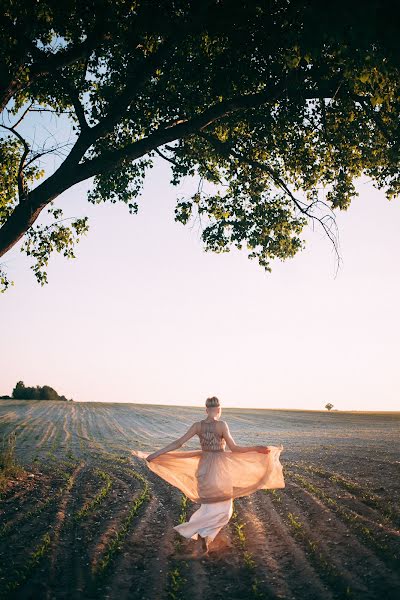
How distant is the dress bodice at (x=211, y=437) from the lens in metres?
8.26

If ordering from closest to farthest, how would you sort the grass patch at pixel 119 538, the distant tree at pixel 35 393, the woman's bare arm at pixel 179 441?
the grass patch at pixel 119 538 < the woman's bare arm at pixel 179 441 < the distant tree at pixel 35 393

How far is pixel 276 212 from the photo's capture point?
704 inches

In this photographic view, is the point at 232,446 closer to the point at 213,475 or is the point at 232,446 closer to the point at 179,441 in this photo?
the point at 213,475

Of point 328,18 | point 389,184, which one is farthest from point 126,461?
point 328,18

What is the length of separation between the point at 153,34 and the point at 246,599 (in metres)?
12.4

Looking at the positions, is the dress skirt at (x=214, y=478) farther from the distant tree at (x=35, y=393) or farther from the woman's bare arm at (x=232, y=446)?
the distant tree at (x=35, y=393)

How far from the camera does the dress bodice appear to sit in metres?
8.26

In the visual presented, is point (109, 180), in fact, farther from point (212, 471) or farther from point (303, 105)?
point (212, 471)

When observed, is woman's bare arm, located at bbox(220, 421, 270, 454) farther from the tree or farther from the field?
the tree

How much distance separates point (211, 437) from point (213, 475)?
0.62 metres

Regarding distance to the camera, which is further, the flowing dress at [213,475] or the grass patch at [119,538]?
the flowing dress at [213,475]

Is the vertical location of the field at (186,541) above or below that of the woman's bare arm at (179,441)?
below

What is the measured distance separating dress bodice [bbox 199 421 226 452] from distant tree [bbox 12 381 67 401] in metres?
69.7

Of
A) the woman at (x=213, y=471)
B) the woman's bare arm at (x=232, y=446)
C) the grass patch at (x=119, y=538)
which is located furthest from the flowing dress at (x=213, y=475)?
the grass patch at (x=119, y=538)
